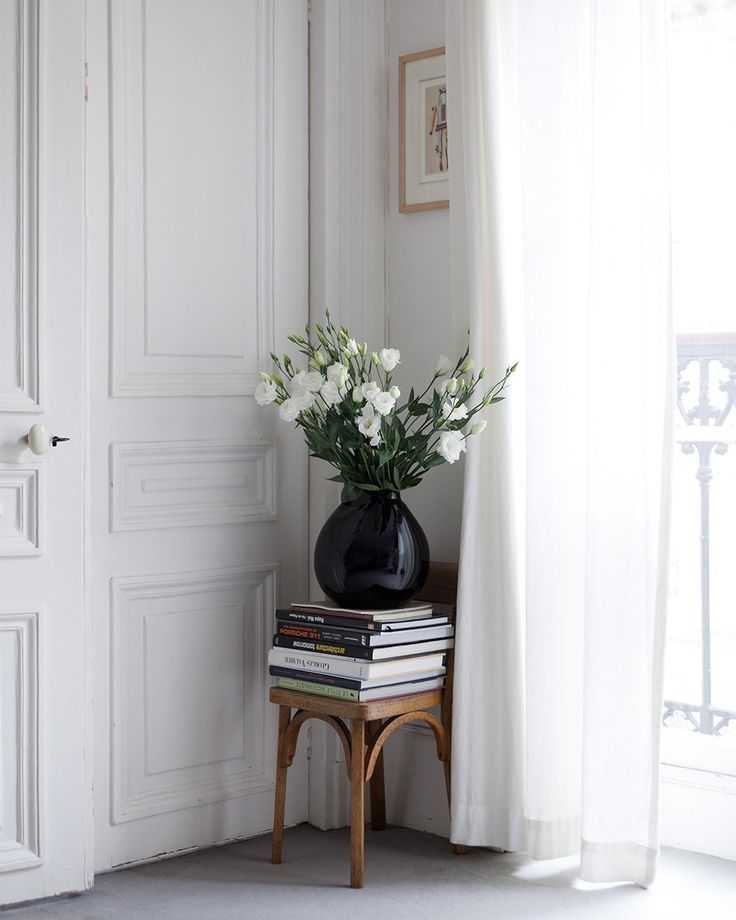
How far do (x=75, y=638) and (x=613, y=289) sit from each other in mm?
1358

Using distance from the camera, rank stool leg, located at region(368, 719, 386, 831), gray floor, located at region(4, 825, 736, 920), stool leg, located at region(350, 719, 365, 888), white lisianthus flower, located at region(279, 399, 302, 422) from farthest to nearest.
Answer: stool leg, located at region(368, 719, 386, 831) → white lisianthus flower, located at region(279, 399, 302, 422) → stool leg, located at region(350, 719, 365, 888) → gray floor, located at region(4, 825, 736, 920)

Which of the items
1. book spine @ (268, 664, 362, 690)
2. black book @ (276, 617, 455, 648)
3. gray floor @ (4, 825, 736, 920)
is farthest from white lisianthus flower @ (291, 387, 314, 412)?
gray floor @ (4, 825, 736, 920)

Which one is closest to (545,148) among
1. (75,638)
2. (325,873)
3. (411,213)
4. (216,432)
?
(411,213)

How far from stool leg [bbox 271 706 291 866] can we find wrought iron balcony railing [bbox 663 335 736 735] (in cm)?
91

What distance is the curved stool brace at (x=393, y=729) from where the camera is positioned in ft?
8.30

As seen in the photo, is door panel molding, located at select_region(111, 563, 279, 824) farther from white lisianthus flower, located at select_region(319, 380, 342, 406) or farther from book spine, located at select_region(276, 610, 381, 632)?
white lisianthus flower, located at select_region(319, 380, 342, 406)

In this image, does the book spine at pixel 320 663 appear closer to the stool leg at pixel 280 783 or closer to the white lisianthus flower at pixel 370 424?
the stool leg at pixel 280 783

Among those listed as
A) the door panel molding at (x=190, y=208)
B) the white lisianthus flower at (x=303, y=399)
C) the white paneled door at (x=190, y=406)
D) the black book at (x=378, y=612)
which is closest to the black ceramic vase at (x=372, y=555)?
the black book at (x=378, y=612)

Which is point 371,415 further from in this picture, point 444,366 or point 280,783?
point 280,783

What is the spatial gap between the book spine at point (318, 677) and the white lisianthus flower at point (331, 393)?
60 centimetres

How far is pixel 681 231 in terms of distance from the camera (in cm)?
267

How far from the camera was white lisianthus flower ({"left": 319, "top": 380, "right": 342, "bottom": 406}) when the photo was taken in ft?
8.30

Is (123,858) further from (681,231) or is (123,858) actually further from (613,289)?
(681,231)

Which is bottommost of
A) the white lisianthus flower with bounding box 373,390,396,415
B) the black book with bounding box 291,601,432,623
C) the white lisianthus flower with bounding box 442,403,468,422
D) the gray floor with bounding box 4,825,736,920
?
the gray floor with bounding box 4,825,736,920
